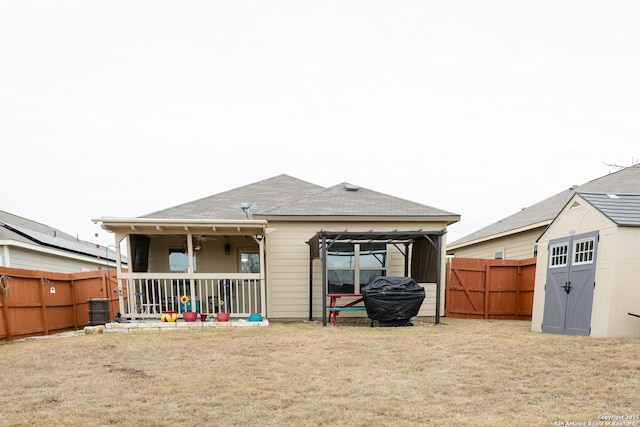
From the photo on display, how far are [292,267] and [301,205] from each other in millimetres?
1747

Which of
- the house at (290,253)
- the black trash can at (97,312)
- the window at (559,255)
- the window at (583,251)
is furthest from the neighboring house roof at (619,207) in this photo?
the black trash can at (97,312)

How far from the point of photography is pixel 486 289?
10203mm

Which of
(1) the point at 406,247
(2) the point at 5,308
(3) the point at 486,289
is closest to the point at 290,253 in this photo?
(1) the point at 406,247

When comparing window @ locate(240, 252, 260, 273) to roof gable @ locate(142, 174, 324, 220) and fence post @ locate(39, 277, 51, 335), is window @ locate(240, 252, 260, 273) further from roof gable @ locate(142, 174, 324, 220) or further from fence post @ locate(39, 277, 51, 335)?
fence post @ locate(39, 277, 51, 335)

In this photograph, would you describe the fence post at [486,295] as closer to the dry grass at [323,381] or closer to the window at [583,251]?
the window at [583,251]

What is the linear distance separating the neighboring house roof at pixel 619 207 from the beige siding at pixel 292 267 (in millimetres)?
3943

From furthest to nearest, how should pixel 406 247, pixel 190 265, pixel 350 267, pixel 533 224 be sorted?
1. pixel 533 224
2. pixel 350 267
3. pixel 406 247
4. pixel 190 265

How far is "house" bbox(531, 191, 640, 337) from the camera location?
5.81 m

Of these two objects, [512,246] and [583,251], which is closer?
[583,251]

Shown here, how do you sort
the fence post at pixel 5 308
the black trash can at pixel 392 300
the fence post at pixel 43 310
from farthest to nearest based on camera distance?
the black trash can at pixel 392 300 < the fence post at pixel 43 310 < the fence post at pixel 5 308

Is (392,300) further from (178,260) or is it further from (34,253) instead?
(34,253)

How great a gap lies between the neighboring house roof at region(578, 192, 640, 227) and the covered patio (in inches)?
266

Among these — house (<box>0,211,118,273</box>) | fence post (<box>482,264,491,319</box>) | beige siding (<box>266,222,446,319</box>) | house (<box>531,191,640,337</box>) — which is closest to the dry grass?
house (<box>531,191,640,337</box>)

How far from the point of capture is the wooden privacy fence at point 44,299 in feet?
22.8
